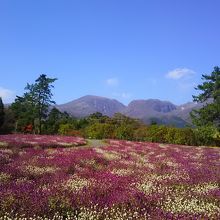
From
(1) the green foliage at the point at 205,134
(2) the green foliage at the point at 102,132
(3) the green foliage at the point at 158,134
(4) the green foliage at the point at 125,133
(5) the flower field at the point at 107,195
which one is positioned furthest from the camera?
(2) the green foliage at the point at 102,132

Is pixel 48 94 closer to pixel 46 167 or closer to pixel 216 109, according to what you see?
pixel 216 109

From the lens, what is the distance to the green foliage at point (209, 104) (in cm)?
5431

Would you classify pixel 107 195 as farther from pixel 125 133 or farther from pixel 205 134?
pixel 125 133

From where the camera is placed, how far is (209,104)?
54.9m

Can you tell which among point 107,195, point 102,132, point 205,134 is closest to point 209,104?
point 205,134

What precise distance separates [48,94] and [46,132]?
8.70 meters

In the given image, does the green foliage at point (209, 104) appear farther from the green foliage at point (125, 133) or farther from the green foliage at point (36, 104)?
the green foliage at point (36, 104)

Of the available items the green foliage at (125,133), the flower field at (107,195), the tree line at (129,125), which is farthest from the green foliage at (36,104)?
the flower field at (107,195)

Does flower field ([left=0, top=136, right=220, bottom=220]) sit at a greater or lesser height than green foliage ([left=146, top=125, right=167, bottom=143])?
lesser

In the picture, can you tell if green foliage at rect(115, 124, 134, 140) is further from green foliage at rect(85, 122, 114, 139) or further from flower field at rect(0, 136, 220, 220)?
flower field at rect(0, 136, 220, 220)

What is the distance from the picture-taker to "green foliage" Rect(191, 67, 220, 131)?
54312 mm

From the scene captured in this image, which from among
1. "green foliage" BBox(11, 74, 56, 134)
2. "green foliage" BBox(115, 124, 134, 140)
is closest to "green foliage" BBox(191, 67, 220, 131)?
"green foliage" BBox(115, 124, 134, 140)

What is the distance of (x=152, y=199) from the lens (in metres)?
9.82

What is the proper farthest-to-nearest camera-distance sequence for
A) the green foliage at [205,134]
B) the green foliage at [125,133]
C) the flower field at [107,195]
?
the green foliage at [125,133] < the green foliage at [205,134] < the flower field at [107,195]
